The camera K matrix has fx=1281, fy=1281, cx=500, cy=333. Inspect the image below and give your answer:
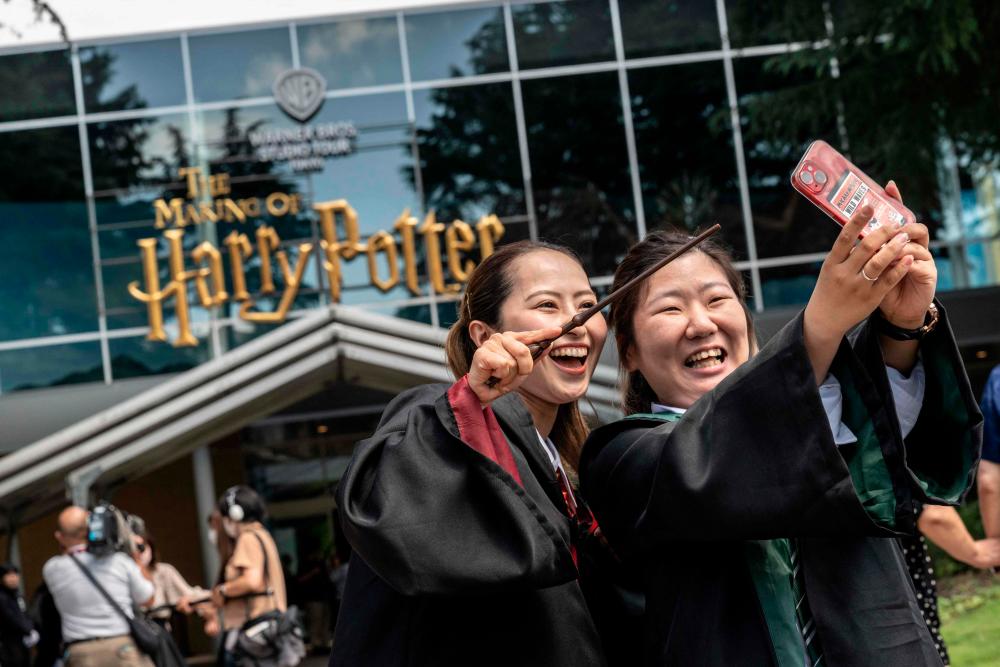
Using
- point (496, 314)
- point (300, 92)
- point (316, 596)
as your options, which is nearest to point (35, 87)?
point (300, 92)

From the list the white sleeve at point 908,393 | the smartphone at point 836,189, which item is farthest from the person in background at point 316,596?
the smartphone at point 836,189

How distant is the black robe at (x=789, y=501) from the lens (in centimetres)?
189

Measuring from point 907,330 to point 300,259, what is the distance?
15.2 meters

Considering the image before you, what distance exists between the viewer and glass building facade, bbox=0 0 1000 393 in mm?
17656

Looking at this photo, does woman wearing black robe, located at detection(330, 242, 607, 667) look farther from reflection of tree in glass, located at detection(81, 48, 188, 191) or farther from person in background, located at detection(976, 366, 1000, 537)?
reflection of tree in glass, located at detection(81, 48, 188, 191)

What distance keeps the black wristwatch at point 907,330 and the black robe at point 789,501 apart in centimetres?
2

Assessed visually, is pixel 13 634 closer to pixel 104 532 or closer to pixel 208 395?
pixel 104 532

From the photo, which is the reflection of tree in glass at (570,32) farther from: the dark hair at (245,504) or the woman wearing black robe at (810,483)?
the woman wearing black robe at (810,483)

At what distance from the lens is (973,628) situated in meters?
8.84

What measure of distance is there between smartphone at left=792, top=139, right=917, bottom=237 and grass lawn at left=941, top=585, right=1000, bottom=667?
6402 mm

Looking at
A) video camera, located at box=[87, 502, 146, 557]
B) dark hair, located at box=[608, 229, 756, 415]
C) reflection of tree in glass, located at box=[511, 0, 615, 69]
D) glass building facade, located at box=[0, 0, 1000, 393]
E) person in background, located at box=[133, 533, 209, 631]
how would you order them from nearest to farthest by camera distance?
dark hair, located at box=[608, 229, 756, 415], video camera, located at box=[87, 502, 146, 557], person in background, located at box=[133, 533, 209, 631], glass building facade, located at box=[0, 0, 1000, 393], reflection of tree in glass, located at box=[511, 0, 615, 69]

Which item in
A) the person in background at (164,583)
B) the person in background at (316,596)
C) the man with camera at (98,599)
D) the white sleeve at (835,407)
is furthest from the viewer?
the person in background at (316,596)

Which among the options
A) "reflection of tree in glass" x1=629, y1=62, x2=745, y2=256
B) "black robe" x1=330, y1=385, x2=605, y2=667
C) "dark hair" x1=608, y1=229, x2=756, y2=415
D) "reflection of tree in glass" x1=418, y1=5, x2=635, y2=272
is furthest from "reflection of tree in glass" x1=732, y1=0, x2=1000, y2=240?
"black robe" x1=330, y1=385, x2=605, y2=667

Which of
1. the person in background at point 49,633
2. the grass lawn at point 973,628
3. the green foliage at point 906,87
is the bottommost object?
the grass lawn at point 973,628
